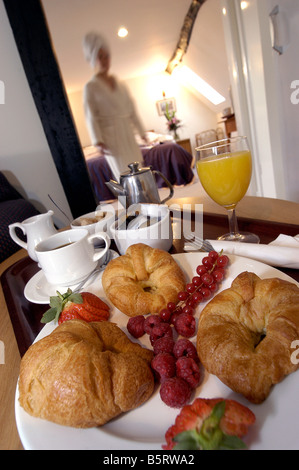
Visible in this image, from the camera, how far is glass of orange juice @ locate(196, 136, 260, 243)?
789 mm

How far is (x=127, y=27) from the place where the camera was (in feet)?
6.68

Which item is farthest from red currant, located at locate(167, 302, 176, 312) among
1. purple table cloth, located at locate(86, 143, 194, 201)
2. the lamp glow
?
purple table cloth, located at locate(86, 143, 194, 201)

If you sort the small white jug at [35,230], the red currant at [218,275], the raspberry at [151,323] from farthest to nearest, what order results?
1. the small white jug at [35,230]
2. the red currant at [218,275]
3. the raspberry at [151,323]

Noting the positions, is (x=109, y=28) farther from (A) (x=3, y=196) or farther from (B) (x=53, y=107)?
(A) (x=3, y=196)

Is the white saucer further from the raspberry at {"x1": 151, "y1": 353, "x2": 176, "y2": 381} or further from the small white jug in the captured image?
the raspberry at {"x1": 151, "y1": 353, "x2": 176, "y2": 381}

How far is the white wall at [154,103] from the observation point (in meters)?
2.14

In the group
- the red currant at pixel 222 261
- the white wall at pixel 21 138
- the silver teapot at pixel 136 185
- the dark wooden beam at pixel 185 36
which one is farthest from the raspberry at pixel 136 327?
the dark wooden beam at pixel 185 36

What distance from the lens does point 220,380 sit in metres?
0.40

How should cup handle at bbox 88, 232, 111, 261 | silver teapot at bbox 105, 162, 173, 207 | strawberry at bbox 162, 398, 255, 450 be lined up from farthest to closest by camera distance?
silver teapot at bbox 105, 162, 173, 207 < cup handle at bbox 88, 232, 111, 261 < strawberry at bbox 162, 398, 255, 450

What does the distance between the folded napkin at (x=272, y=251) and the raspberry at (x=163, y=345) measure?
1.02 feet

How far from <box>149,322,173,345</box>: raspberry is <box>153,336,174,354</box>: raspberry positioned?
1 centimetres

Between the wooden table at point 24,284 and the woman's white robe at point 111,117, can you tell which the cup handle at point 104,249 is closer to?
the wooden table at point 24,284

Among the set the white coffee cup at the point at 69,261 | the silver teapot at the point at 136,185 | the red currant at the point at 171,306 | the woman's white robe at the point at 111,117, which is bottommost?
the red currant at the point at 171,306
